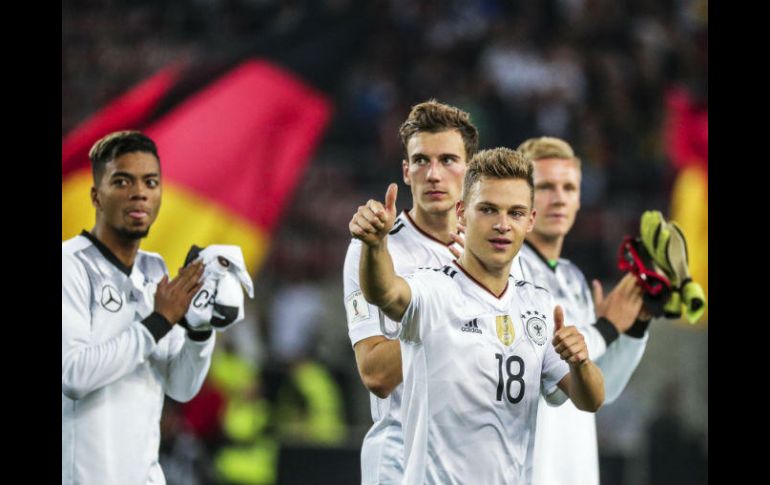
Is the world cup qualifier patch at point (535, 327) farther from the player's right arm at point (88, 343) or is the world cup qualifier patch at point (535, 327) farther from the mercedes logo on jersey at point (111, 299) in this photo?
the mercedes logo on jersey at point (111, 299)

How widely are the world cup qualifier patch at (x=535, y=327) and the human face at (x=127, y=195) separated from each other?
1885mm

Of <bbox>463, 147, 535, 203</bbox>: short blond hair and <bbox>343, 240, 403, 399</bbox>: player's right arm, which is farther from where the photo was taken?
<bbox>343, 240, 403, 399</bbox>: player's right arm

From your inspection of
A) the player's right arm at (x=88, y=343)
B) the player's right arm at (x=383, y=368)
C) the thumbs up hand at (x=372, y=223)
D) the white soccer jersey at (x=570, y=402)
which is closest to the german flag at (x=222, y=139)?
the player's right arm at (x=88, y=343)

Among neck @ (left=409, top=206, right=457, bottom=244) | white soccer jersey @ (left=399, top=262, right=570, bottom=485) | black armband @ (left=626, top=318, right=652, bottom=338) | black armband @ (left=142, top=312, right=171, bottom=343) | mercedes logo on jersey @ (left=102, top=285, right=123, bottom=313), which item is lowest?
white soccer jersey @ (left=399, top=262, right=570, bottom=485)

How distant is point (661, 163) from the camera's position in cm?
1571

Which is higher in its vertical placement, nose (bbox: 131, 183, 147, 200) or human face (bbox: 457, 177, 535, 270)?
nose (bbox: 131, 183, 147, 200)

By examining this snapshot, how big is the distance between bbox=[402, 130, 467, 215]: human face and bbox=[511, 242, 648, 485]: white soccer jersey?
20.6 inches

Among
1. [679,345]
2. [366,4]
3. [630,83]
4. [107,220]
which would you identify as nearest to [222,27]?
[366,4]

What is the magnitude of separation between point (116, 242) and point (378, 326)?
1.33 meters

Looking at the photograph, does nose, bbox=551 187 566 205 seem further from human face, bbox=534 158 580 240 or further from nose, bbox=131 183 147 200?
nose, bbox=131 183 147 200

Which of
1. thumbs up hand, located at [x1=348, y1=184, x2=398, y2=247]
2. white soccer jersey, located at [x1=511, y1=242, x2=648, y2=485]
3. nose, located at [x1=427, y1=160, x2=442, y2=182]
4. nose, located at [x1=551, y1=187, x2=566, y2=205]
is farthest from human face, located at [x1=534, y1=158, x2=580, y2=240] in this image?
thumbs up hand, located at [x1=348, y1=184, x2=398, y2=247]

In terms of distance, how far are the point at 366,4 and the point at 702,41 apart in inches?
196

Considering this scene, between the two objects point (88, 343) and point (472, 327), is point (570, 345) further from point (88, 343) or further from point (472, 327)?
point (88, 343)

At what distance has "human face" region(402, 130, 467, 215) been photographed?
5.81 metres
